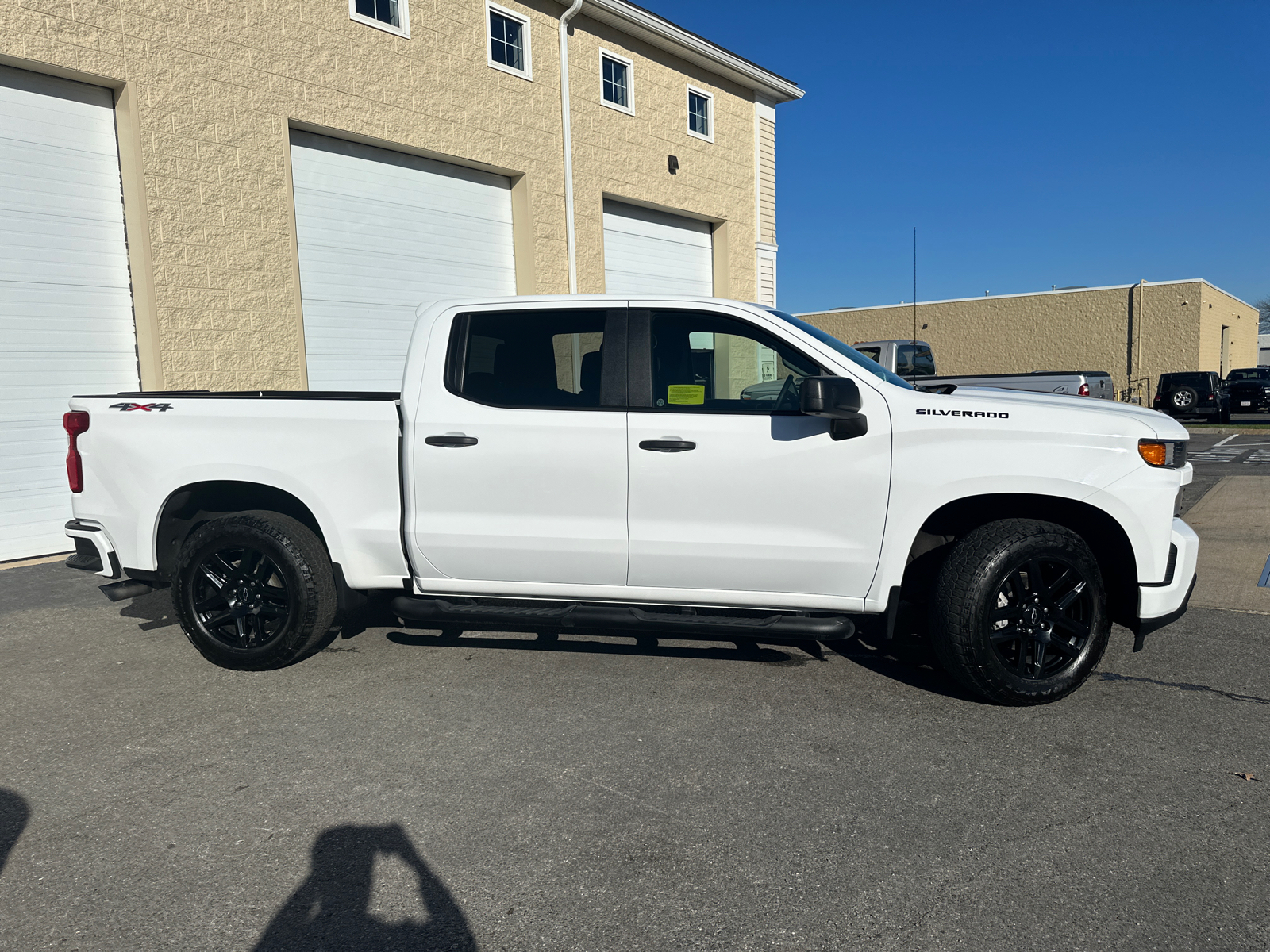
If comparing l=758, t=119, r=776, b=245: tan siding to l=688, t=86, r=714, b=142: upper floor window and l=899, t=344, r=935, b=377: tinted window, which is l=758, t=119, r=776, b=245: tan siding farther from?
l=899, t=344, r=935, b=377: tinted window

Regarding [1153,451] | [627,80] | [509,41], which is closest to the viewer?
[1153,451]

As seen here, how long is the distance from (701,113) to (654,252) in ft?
9.71

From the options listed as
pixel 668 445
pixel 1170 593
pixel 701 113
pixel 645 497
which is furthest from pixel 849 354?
pixel 701 113

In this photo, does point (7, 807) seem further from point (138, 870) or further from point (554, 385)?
point (554, 385)

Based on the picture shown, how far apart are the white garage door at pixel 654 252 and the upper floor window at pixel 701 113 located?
1.55m

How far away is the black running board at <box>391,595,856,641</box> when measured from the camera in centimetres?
418

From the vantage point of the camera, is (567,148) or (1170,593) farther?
(567,148)

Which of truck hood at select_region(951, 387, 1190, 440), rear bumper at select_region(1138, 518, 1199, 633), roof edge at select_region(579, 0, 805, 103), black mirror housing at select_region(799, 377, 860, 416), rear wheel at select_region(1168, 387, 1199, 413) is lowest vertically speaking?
rear bumper at select_region(1138, 518, 1199, 633)

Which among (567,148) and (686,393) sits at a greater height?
(567,148)

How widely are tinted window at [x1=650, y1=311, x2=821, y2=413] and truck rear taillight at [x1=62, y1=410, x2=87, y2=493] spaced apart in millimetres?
3206

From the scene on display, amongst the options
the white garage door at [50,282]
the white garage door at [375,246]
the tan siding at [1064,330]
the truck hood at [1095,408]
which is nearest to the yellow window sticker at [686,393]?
the truck hood at [1095,408]

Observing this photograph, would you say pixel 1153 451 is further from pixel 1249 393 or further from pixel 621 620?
pixel 1249 393

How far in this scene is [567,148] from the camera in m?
13.2

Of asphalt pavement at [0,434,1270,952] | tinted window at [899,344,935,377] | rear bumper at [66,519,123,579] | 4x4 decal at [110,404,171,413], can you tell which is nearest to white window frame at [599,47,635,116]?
tinted window at [899,344,935,377]
